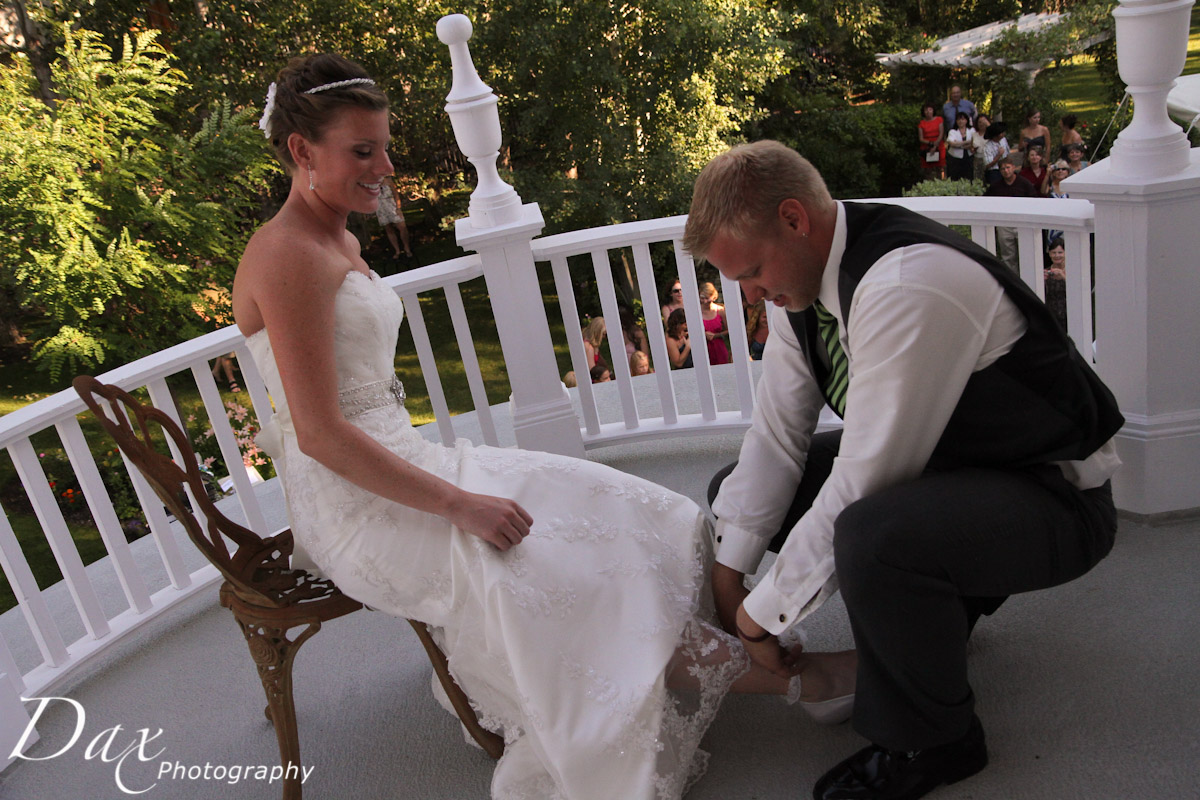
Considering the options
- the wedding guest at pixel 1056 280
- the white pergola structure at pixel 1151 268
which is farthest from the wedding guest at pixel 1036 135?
the white pergola structure at pixel 1151 268

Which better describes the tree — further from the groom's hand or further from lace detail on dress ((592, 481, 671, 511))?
the groom's hand

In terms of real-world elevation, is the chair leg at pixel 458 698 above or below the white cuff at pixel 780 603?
below

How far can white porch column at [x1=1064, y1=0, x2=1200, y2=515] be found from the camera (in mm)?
2145

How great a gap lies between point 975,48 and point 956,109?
1719 mm

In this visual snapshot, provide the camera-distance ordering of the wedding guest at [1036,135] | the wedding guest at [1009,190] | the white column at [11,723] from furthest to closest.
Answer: the wedding guest at [1036,135] < the wedding guest at [1009,190] < the white column at [11,723]

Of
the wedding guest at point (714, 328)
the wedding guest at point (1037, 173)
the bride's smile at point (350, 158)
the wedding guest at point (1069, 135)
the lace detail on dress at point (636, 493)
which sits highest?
the bride's smile at point (350, 158)

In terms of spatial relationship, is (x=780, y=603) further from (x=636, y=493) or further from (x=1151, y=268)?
(x=1151, y=268)

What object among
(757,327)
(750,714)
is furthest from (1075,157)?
(750,714)

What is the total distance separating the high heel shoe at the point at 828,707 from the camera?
1.89 metres

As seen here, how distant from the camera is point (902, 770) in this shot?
1704 mm

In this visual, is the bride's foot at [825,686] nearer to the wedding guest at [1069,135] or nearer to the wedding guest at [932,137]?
the wedding guest at [1069,135]

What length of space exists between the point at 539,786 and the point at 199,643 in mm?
1408

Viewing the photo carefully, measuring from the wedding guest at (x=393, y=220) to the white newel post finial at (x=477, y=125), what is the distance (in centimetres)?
883

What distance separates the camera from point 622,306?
11.8 meters
